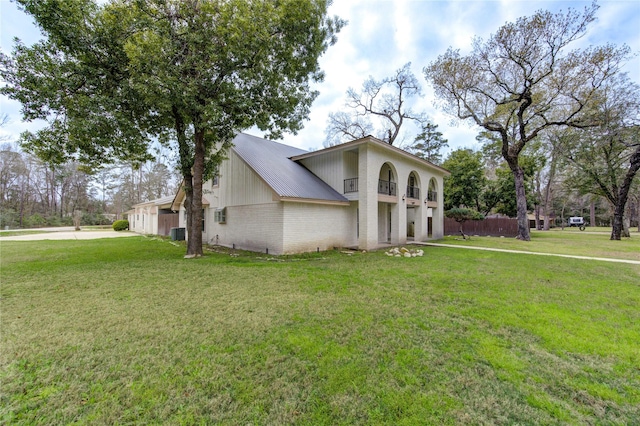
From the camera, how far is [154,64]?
7.85 metres

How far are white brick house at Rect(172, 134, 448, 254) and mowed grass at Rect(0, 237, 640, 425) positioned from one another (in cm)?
512

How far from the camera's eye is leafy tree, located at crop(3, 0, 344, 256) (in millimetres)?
7484

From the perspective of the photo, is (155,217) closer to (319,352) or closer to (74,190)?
(319,352)

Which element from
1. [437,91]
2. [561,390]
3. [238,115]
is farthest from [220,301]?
[437,91]

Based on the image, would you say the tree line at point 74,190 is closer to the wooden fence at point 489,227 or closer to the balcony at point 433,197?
the balcony at point 433,197

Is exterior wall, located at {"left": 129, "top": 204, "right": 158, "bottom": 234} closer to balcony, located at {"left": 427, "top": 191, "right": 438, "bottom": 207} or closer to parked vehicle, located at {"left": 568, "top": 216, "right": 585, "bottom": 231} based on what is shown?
balcony, located at {"left": 427, "top": 191, "right": 438, "bottom": 207}

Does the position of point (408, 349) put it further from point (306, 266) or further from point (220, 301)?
point (306, 266)

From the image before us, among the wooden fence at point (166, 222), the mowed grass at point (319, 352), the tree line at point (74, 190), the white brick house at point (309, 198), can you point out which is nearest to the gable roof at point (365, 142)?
the white brick house at point (309, 198)

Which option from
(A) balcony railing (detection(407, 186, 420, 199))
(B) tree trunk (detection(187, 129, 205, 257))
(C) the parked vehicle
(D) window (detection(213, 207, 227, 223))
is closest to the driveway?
(D) window (detection(213, 207, 227, 223))

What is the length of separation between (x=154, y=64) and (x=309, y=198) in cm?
672

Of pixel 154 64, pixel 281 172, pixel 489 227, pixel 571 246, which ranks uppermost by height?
pixel 154 64

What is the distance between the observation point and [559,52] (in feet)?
45.7

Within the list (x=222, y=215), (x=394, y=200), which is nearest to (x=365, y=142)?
(x=394, y=200)

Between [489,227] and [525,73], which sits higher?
[525,73]
